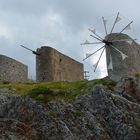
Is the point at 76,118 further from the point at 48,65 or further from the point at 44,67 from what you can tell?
the point at 44,67

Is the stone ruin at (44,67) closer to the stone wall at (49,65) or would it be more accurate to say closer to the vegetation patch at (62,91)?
the stone wall at (49,65)

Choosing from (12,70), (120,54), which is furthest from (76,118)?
(12,70)

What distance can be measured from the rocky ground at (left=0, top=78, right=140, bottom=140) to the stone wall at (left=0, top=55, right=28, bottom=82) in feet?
51.4

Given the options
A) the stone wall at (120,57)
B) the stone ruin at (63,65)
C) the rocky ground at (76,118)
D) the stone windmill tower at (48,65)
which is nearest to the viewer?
the rocky ground at (76,118)

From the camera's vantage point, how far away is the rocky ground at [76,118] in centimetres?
2839

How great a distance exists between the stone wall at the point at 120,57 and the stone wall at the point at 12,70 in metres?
11.6

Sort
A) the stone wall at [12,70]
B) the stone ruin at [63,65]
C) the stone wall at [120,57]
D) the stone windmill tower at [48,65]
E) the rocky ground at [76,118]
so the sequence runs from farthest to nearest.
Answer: the stone wall at [12,70] < the stone windmill tower at [48,65] < the stone ruin at [63,65] < the stone wall at [120,57] < the rocky ground at [76,118]

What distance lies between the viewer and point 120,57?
4278 centimetres

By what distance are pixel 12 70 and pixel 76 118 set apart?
68.7 ft

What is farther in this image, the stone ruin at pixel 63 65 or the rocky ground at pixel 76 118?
the stone ruin at pixel 63 65

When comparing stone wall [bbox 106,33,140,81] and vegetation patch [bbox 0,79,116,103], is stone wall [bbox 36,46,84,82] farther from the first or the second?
vegetation patch [bbox 0,79,116,103]

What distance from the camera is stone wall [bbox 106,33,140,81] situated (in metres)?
42.2

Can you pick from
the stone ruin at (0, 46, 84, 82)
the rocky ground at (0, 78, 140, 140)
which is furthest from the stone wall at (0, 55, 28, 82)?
the rocky ground at (0, 78, 140, 140)

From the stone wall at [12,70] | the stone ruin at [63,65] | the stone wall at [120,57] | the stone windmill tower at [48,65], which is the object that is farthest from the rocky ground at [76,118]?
the stone wall at [12,70]
